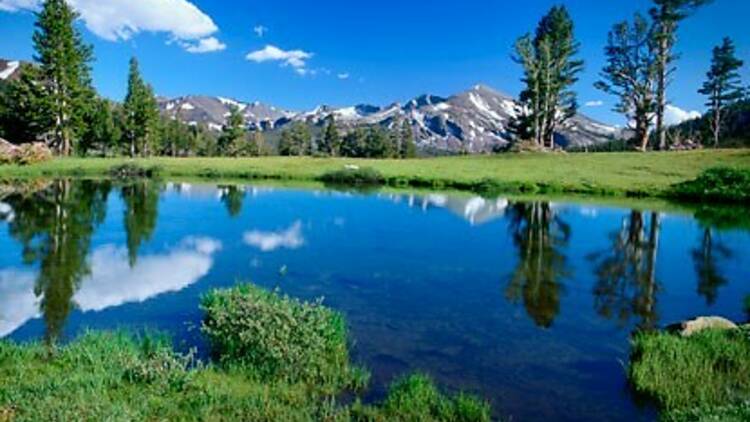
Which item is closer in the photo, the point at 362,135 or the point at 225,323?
the point at 225,323

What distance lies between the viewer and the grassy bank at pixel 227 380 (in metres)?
7.78

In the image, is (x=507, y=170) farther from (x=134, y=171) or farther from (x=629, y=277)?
(x=629, y=277)

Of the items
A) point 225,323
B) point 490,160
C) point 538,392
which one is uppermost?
point 490,160

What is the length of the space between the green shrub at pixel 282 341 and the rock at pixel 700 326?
23.3 ft

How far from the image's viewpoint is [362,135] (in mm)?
149000

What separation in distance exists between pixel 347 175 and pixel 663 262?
4400 centimetres

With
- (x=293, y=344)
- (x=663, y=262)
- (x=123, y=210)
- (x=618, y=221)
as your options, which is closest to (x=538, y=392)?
(x=293, y=344)

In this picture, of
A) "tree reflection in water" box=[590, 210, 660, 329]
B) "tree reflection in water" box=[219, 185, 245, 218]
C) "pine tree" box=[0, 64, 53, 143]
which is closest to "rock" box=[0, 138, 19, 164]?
"pine tree" box=[0, 64, 53, 143]

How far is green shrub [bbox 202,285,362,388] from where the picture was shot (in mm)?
9836

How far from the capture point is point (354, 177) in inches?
2500

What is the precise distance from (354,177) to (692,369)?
54.3m

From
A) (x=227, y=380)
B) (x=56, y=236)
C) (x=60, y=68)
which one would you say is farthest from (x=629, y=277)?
(x=60, y=68)

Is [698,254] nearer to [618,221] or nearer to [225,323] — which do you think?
[618,221]

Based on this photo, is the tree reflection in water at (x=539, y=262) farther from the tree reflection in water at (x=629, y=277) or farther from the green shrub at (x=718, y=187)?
the green shrub at (x=718, y=187)
